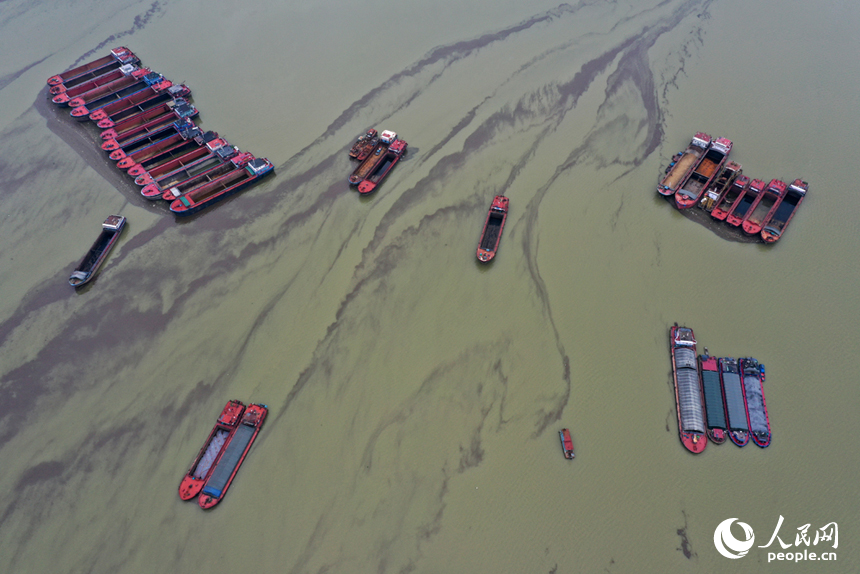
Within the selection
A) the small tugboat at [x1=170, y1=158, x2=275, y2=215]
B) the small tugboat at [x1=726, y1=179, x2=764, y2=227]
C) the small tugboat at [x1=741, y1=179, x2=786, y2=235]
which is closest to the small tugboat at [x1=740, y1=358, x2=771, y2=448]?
the small tugboat at [x1=741, y1=179, x2=786, y2=235]

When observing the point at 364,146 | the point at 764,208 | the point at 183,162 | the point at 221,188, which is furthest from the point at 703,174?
the point at 183,162

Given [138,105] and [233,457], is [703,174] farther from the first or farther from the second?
[138,105]

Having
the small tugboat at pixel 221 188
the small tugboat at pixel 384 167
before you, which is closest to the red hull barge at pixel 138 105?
the small tugboat at pixel 221 188

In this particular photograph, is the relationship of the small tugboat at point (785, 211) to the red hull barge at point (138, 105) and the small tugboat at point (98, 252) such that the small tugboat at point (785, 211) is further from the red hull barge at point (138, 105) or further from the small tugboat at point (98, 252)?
the red hull barge at point (138, 105)

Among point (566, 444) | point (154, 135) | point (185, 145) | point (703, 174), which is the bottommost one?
point (566, 444)


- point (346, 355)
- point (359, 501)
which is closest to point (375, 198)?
point (346, 355)

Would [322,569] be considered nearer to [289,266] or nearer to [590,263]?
[289,266]
